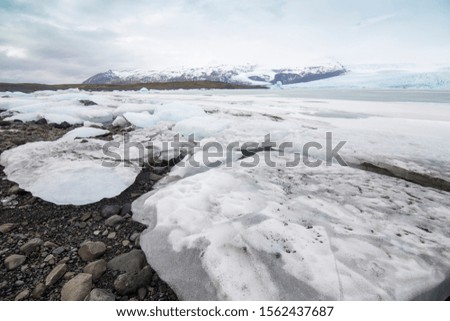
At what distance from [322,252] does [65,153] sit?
341cm

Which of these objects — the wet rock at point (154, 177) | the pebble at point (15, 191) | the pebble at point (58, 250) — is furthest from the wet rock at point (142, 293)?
the pebble at point (15, 191)

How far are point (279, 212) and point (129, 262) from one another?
1177mm

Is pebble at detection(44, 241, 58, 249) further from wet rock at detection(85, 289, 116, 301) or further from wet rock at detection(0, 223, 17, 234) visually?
wet rock at detection(85, 289, 116, 301)

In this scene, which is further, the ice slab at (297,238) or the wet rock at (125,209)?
the wet rock at (125,209)

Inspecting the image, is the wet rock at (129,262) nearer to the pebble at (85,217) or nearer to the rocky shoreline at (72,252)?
the rocky shoreline at (72,252)

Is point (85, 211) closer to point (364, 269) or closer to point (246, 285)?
point (246, 285)

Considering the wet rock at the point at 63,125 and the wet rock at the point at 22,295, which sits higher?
the wet rock at the point at 63,125

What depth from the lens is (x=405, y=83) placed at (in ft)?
82.9

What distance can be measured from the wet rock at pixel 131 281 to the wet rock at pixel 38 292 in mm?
412

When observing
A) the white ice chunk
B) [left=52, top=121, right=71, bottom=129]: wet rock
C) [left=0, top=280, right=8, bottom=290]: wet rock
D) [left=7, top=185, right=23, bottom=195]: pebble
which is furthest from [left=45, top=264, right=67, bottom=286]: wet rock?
[left=52, top=121, right=71, bottom=129]: wet rock

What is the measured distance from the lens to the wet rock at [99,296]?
4.82 feet

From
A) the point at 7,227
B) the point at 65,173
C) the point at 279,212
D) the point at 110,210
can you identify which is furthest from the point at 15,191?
the point at 279,212

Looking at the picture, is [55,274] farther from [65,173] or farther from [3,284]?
[65,173]
